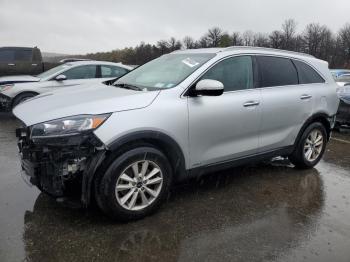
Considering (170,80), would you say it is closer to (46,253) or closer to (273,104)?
(273,104)

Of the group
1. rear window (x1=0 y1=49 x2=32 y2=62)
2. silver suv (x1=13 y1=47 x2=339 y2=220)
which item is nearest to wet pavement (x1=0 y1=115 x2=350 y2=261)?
silver suv (x1=13 y1=47 x2=339 y2=220)

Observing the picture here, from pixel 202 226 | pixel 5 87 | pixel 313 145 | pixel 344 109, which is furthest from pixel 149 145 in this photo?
pixel 5 87

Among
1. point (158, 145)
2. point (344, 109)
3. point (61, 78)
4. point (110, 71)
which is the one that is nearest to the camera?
point (158, 145)

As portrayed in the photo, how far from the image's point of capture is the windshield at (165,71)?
404 centimetres

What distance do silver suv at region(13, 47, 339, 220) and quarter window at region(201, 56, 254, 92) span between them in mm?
12

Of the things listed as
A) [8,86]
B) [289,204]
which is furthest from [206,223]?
[8,86]

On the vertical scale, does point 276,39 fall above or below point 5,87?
above

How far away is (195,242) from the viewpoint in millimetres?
3301

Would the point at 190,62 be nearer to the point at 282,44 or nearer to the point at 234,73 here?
the point at 234,73

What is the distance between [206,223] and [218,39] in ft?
265

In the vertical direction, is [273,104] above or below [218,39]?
below

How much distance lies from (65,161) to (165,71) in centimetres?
173

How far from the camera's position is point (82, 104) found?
344 cm

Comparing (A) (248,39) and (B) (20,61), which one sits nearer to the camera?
(B) (20,61)
